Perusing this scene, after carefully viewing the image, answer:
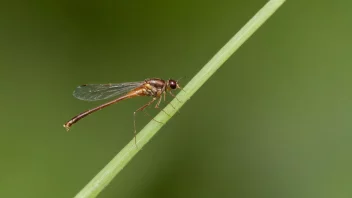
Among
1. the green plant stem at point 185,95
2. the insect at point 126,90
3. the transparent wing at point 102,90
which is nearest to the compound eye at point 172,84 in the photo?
the insect at point 126,90

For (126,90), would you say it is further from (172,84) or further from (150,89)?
(172,84)

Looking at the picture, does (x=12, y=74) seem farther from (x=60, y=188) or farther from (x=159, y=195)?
(x=159, y=195)

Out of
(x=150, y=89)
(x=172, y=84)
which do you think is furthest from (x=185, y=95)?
(x=150, y=89)

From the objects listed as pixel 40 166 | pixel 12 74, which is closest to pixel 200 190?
pixel 40 166

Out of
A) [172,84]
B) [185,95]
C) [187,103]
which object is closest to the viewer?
[185,95]

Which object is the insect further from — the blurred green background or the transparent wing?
the blurred green background

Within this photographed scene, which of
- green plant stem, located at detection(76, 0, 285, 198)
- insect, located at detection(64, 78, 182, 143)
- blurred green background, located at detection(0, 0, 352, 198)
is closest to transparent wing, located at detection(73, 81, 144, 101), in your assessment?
insect, located at detection(64, 78, 182, 143)

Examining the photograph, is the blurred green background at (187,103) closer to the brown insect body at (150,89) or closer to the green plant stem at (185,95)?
A: the brown insect body at (150,89)

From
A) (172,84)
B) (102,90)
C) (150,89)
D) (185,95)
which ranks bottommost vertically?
(102,90)
